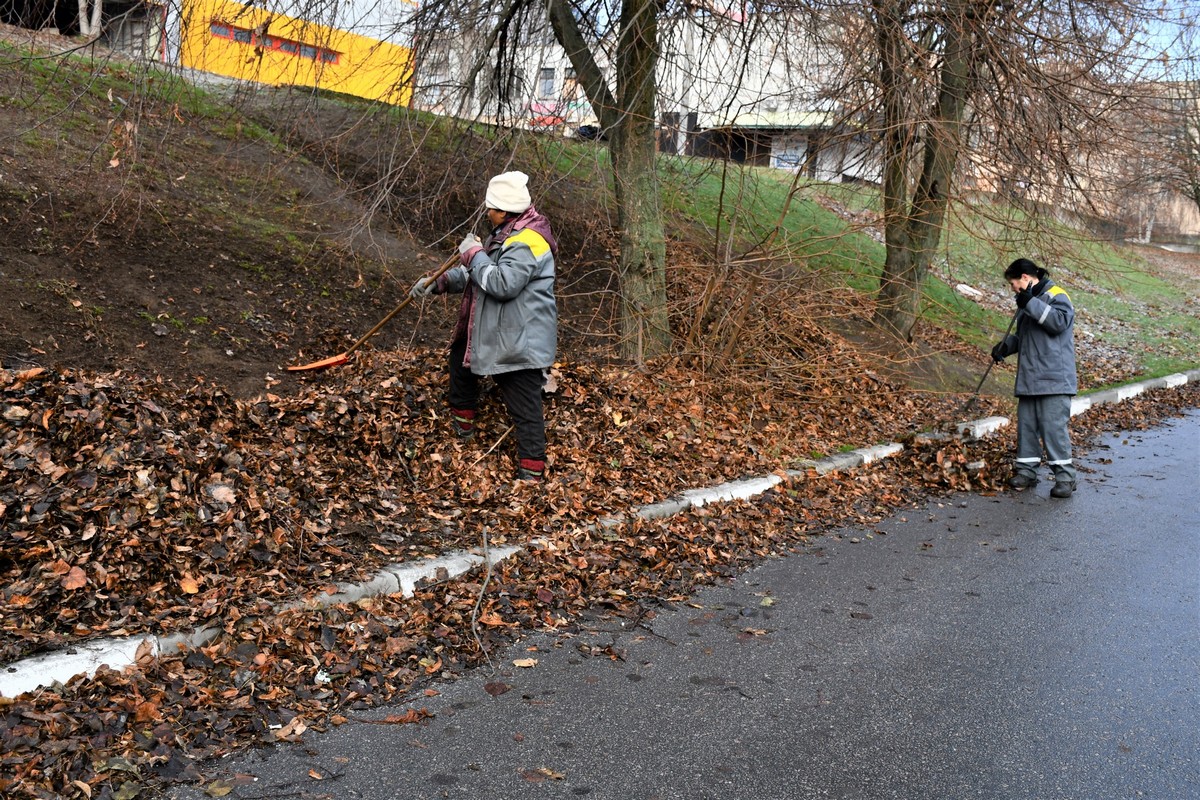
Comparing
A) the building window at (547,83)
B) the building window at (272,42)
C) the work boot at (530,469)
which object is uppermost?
the building window at (547,83)

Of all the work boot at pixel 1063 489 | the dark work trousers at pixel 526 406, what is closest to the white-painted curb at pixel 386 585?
the dark work trousers at pixel 526 406

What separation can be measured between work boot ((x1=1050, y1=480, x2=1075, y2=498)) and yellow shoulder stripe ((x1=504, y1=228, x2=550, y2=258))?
14.8 feet

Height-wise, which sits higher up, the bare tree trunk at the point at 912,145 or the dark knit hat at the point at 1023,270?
the bare tree trunk at the point at 912,145

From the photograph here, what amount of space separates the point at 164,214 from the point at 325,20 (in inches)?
87.6

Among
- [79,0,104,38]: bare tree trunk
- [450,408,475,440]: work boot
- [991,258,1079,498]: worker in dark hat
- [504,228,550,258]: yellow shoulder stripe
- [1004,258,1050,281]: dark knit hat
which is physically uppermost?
[79,0,104,38]: bare tree trunk

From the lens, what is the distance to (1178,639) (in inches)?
176

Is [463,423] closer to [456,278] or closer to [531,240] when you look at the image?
[456,278]

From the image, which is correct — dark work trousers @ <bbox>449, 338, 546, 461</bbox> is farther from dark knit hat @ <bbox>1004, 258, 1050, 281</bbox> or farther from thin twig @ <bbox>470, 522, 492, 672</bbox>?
dark knit hat @ <bbox>1004, 258, 1050, 281</bbox>

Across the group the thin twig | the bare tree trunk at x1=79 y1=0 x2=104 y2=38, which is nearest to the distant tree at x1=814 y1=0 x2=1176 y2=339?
the thin twig

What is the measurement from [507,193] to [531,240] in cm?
34

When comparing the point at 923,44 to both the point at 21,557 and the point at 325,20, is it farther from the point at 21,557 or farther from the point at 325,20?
the point at 21,557

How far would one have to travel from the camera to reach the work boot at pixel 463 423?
6.40m

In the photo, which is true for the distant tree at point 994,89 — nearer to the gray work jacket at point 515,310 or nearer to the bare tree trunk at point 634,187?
the bare tree trunk at point 634,187

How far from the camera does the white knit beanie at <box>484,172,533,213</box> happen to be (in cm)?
593
